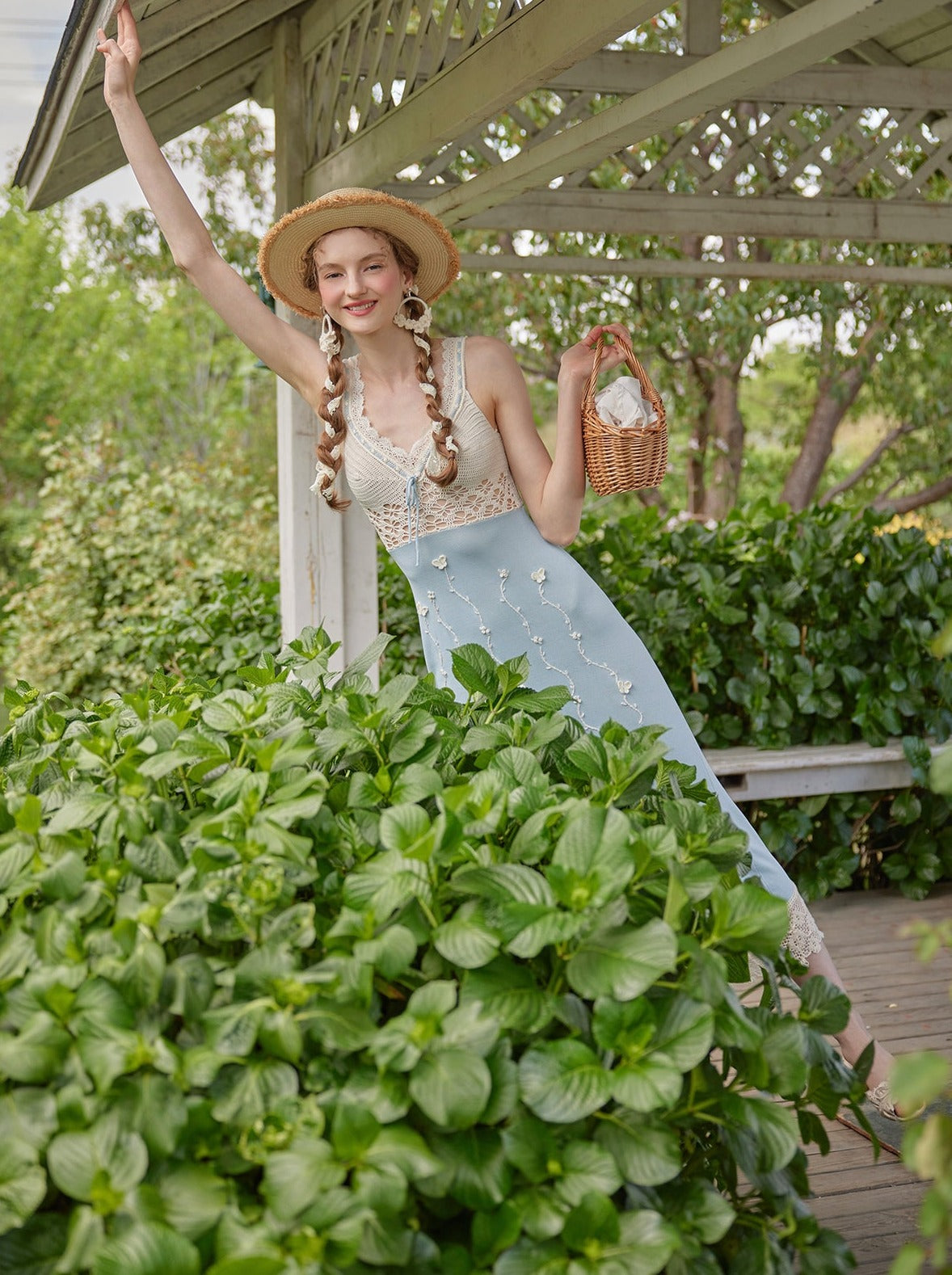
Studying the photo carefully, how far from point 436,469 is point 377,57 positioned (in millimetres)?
1755

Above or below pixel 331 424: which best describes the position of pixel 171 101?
above

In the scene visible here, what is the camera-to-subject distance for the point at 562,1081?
1424 millimetres

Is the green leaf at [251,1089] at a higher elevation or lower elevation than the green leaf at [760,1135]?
higher

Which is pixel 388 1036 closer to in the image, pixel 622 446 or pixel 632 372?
pixel 622 446

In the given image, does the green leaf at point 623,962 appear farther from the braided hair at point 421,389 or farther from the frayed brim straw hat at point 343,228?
the frayed brim straw hat at point 343,228

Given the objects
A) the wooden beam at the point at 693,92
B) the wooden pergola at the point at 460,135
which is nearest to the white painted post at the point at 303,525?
the wooden pergola at the point at 460,135

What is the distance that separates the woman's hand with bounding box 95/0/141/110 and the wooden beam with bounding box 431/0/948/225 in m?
1.11

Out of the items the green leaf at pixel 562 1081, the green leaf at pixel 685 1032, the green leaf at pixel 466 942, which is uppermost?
the green leaf at pixel 466 942

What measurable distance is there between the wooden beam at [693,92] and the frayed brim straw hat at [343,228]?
19.1 inches

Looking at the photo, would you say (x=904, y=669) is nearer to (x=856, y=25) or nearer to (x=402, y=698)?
(x=856, y=25)

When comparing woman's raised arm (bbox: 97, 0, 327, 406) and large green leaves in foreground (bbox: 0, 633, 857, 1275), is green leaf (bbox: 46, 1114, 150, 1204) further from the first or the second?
woman's raised arm (bbox: 97, 0, 327, 406)

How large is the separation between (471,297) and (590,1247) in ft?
27.6

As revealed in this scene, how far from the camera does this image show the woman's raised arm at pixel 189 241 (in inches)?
111

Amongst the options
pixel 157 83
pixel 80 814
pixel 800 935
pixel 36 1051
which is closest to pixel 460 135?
pixel 157 83
